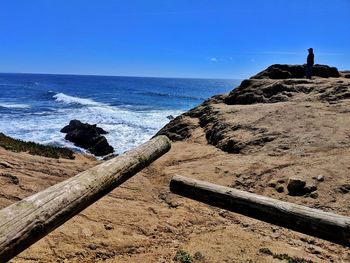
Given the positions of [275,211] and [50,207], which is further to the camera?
[275,211]

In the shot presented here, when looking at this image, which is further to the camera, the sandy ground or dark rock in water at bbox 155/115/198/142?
dark rock in water at bbox 155/115/198/142

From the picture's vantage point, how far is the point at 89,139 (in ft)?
88.7

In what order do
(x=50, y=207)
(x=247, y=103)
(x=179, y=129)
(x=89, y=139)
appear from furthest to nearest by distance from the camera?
(x=89, y=139)
(x=247, y=103)
(x=179, y=129)
(x=50, y=207)

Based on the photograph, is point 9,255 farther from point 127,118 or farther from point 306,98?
point 127,118

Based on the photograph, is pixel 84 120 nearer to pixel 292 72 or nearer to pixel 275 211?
pixel 292 72

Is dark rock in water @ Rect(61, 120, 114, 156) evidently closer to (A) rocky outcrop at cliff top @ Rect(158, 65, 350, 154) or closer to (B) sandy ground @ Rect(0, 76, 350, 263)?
(A) rocky outcrop at cliff top @ Rect(158, 65, 350, 154)

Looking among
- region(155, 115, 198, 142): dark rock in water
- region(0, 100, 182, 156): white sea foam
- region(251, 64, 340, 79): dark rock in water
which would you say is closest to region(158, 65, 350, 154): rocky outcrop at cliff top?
region(155, 115, 198, 142): dark rock in water

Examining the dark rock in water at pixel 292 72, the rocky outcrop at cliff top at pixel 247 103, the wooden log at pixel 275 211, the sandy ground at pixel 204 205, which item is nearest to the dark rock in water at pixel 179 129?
the rocky outcrop at cliff top at pixel 247 103

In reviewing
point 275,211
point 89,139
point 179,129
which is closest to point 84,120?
point 89,139

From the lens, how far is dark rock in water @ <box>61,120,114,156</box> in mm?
24947

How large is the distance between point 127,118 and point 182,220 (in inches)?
1385

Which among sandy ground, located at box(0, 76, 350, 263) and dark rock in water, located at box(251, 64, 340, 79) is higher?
dark rock in water, located at box(251, 64, 340, 79)

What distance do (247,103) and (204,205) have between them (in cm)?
1192

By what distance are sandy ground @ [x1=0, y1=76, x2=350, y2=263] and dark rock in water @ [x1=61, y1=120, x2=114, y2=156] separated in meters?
12.1
